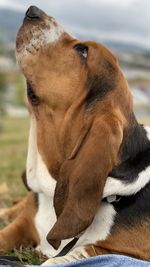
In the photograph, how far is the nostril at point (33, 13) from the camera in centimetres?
462

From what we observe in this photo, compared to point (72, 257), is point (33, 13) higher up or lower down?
higher up

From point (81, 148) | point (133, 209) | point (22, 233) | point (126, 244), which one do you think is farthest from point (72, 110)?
point (22, 233)

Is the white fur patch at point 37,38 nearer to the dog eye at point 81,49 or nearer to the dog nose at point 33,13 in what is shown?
the dog nose at point 33,13

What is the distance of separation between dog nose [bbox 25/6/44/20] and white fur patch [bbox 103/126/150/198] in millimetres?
1584

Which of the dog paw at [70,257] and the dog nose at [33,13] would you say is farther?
the dog nose at [33,13]

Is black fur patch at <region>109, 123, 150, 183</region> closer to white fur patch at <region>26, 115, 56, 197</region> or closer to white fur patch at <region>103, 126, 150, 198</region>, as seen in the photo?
white fur patch at <region>103, 126, 150, 198</region>

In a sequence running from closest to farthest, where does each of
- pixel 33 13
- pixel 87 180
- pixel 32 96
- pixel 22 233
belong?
pixel 87 180 < pixel 32 96 < pixel 33 13 < pixel 22 233

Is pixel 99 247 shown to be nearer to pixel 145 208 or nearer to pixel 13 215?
pixel 145 208

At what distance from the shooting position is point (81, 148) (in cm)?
401

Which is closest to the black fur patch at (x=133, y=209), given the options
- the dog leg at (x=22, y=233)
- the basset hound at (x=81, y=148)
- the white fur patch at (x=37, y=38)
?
the basset hound at (x=81, y=148)

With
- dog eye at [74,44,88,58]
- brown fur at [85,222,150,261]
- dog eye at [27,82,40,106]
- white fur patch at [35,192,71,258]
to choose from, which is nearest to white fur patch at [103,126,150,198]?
brown fur at [85,222,150,261]

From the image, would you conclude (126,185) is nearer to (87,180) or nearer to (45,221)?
(87,180)

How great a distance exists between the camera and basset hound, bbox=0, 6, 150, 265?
3881mm

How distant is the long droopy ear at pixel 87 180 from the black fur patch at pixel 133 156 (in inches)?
5.6
